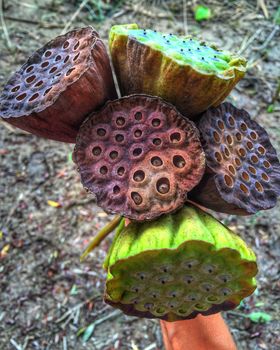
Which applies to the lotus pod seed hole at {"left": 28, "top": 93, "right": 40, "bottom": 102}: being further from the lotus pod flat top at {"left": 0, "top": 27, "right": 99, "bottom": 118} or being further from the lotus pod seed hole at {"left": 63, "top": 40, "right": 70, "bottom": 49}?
the lotus pod seed hole at {"left": 63, "top": 40, "right": 70, "bottom": 49}

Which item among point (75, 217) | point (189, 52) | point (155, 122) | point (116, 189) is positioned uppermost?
point (189, 52)

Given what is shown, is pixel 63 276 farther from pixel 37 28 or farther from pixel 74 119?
pixel 37 28

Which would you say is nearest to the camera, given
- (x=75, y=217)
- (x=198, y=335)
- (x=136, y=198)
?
(x=136, y=198)

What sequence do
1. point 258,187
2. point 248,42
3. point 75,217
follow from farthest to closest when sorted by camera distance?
point 248,42
point 75,217
point 258,187

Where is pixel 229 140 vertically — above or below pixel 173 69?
below

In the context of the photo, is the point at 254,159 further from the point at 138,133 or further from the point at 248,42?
the point at 248,42

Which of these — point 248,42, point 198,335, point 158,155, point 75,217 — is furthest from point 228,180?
point 248,42

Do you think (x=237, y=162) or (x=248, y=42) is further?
(x=248, y=42)

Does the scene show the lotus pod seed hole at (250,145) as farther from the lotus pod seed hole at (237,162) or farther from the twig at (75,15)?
the twig at (75,15)
